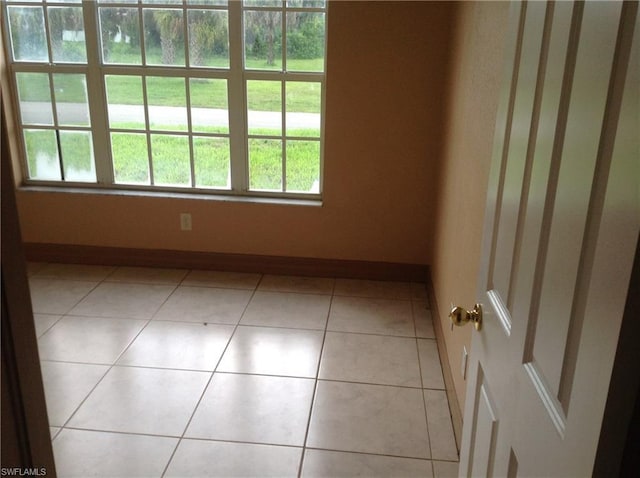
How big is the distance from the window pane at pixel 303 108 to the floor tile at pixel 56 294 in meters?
1.64

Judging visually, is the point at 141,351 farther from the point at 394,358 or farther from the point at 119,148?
the point at 119,148

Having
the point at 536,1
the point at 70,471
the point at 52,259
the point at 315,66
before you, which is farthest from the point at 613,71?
the point at 52,259

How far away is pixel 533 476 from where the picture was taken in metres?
0.86

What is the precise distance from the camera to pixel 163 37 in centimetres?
343

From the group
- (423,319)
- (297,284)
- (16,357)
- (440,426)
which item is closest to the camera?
(16,357)

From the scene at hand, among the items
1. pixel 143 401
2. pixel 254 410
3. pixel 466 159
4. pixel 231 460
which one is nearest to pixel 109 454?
pixel 143 401

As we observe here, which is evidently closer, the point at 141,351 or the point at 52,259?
the point at 141,351

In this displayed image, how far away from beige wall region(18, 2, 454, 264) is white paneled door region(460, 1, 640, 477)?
221cm

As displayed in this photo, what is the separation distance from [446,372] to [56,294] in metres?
2.36

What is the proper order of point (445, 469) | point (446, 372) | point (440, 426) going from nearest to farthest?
point (445, 469) < point (440, 426) < point (446, 372)

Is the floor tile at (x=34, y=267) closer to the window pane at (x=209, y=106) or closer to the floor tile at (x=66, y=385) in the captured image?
the floor tile at (x=66, y=385)

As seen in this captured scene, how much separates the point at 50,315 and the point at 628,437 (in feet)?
10.2

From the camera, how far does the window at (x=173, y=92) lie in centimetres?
338

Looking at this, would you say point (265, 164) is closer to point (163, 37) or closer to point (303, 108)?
point (303, 108)
